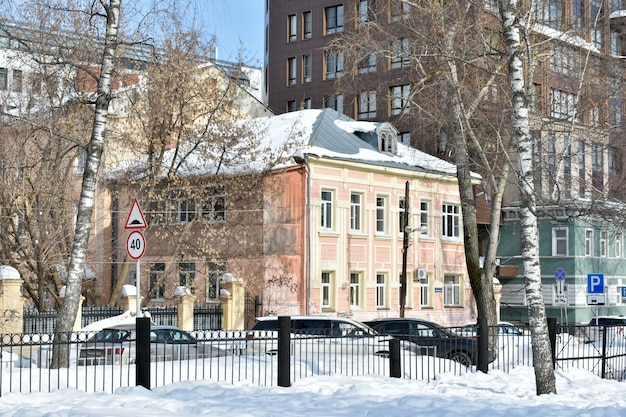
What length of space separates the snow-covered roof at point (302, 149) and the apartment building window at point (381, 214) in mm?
1616

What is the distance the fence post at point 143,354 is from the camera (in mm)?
13945

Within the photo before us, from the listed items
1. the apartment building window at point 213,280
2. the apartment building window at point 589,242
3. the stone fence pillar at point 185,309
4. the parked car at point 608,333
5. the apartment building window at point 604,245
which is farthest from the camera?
the apartment building window at point 604,245

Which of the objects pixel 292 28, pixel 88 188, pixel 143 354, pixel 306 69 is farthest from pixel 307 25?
pixel 143 354

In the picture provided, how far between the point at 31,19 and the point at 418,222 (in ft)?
65.8

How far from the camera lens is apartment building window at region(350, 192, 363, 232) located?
3981 centimetres

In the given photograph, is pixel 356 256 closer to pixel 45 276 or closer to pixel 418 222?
pixel 418 222

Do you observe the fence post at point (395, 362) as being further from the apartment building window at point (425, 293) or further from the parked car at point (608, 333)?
the apartment building window at point (425, 293)

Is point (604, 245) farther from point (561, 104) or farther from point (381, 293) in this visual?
point (561, 104)

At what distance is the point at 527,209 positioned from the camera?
15.2 metres

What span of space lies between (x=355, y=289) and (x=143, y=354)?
26220 mm

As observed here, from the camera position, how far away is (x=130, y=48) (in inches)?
695

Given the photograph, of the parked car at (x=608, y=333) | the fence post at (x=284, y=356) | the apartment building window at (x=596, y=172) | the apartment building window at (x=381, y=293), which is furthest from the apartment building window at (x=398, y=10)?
the apartment building window at (x=381, y=293)

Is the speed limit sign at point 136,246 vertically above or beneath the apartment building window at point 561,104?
beneath

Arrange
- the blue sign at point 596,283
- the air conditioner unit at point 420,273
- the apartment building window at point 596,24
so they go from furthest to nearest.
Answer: the air conditioner unit at point 420,273, the blue sign at point 596,283, the apartment building window at point 596,24
